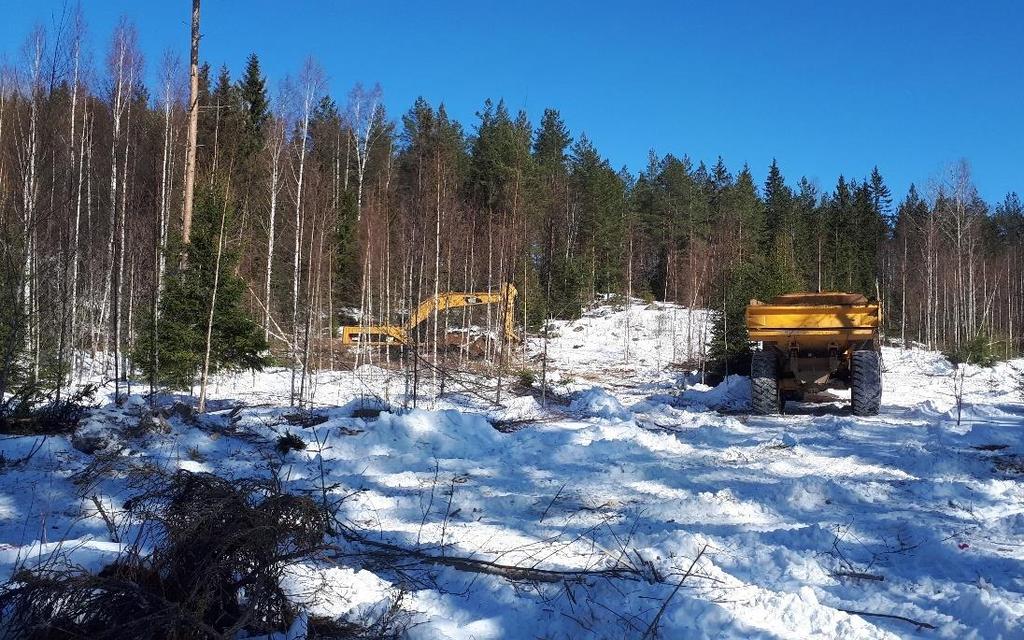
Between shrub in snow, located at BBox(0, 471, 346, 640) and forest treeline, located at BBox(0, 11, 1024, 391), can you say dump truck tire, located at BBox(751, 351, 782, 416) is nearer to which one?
forest treeline, located at BBox(0, 11, 1024, 391)

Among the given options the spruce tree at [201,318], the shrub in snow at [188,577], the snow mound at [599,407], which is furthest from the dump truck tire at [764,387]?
the shrub in snow at [188,577]

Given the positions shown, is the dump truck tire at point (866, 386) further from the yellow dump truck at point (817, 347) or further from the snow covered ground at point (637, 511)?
the snow covered ground at point (637, 511)

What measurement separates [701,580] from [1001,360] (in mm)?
23847

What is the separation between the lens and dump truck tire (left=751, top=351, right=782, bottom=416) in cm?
1316

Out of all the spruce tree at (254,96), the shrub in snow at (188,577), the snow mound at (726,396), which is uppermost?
the spruce tree at (254,96)

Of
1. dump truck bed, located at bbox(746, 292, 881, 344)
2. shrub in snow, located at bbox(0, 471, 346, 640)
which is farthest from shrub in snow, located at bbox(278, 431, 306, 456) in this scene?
dump truck bed, located at bbox(746, 292, 881, 344)

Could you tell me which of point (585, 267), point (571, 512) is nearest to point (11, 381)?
point (571, 512)

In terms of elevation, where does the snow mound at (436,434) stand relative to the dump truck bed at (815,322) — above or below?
below

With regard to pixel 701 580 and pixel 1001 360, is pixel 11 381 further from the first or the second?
pixel 1001 360

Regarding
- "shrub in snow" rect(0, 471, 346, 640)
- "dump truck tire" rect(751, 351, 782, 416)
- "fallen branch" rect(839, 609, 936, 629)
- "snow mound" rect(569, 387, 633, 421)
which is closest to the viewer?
"shrub in snow" rect(0, 471, 346, 640)

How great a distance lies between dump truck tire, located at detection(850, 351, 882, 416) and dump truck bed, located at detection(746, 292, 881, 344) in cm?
58

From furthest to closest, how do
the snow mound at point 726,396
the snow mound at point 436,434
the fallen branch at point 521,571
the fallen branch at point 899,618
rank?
1. the snow mound at point 726,396
2. the snow mound at point 436,434
3. the fallen branch at point 521,571
4. the fallen branch at point 899,618

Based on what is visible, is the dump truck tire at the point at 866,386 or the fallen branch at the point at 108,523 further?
the dump truck tire at the point at 866,386

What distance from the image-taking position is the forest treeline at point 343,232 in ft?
40.2
